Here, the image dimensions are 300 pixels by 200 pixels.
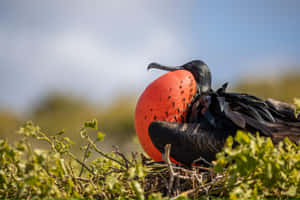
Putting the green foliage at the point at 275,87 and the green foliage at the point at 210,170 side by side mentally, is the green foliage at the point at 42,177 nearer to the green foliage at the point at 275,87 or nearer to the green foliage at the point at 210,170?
the green foliage at the point at 210,170

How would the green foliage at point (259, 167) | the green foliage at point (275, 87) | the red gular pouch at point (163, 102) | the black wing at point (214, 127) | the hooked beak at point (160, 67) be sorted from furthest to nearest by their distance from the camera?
1. the green foliage at point (275, 87)
2. the hooked beak at point (160, 67)
3. the red gular pouch at point (163, 102)
4. the black wing at point (214, 127)
5. the green foliage at point (259, 167)

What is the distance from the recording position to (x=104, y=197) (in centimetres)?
219

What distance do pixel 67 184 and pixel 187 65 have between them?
1.49m

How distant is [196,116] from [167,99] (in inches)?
10.3

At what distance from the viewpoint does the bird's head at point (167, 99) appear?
104 inches

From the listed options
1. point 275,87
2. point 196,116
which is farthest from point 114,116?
point 196,116

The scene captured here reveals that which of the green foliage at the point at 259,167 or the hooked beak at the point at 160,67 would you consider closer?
the green foliage at the point at 259,167

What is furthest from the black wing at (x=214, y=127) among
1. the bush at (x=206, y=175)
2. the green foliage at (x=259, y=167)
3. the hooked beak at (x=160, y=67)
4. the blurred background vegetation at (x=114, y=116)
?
the blurred background vegetation at (x=114, y=116)

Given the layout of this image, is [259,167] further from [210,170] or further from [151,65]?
[151,65]

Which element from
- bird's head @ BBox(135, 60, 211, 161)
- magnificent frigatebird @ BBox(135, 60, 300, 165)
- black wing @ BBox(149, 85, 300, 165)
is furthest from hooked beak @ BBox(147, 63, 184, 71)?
black wing @ BBox(149, 85, 300, 165)

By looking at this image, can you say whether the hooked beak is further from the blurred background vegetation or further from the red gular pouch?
the blurred background vegetation

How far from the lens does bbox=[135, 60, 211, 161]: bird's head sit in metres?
2.64

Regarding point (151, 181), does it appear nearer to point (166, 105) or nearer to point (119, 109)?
point (166, 105)

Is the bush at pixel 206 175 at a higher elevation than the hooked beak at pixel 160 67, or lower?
lower
